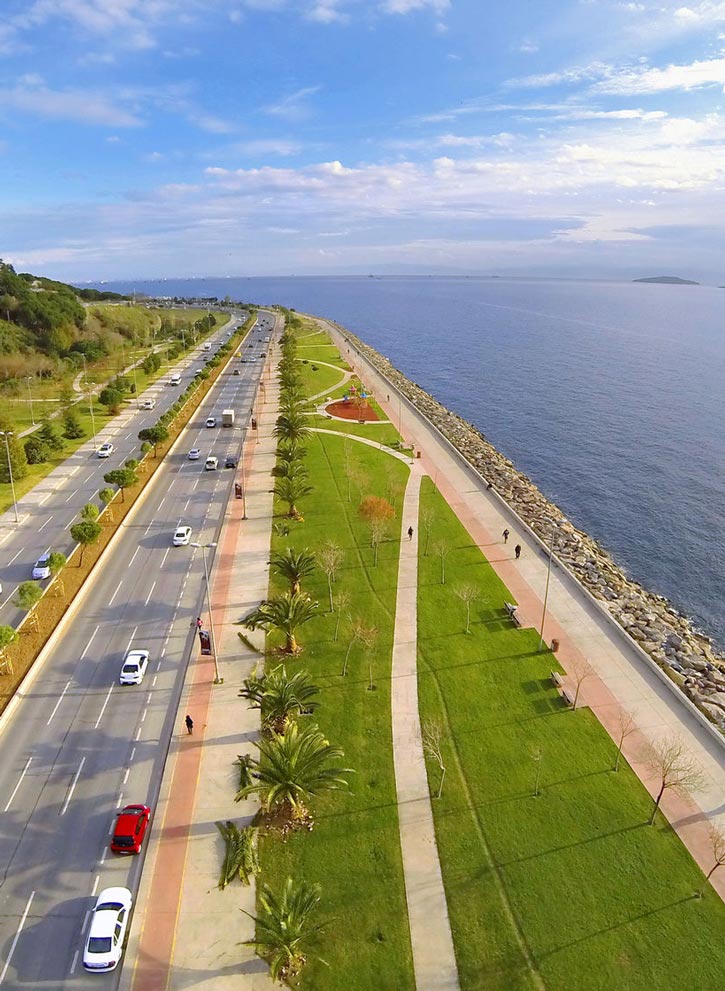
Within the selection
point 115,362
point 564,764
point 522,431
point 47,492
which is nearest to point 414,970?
point 564,764

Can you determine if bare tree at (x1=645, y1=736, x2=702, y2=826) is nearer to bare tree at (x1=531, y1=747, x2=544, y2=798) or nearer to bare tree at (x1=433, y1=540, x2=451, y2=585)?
bare tree at (x1=531, y1=747, x2=544, y2=798)

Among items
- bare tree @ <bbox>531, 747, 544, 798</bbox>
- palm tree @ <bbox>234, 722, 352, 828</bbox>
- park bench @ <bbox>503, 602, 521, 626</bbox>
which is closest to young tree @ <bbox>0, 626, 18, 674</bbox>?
palm tree @ <bbox>234, 722, 352, 828</bbox>

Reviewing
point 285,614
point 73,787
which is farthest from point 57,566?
point 73,787

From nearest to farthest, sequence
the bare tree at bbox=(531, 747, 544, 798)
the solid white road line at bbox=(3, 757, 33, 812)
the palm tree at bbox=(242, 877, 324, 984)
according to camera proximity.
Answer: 1. the palm tree at bbox=(242, 877, 324, 984)
2. the solid white road line at bbox=(3, 757, 33, 812)
3. the bare tree at bbox=(531, 747, 544, 798)

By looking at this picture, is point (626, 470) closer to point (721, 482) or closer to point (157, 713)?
point (721, 482)

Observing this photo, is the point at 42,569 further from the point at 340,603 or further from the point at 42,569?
the point at 340,603

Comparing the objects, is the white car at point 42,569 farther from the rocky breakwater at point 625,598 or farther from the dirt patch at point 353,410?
the dirt patch at point 353,410
